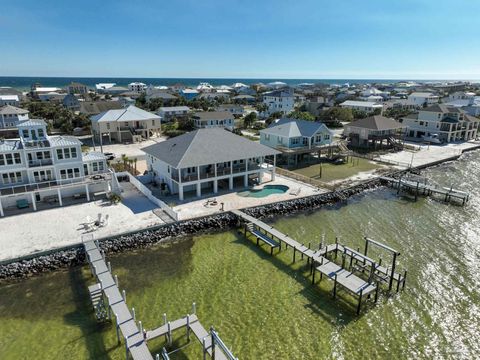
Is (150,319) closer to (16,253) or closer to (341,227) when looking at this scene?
(16,253)

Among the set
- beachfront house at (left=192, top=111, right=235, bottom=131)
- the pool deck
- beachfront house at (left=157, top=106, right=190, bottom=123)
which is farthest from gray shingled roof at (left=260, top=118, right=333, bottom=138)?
beachfront house at (left=157, top=106, right=190, bottom=123)

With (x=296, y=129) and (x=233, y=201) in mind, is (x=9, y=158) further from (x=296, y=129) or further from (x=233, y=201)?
(x=296, y=129)

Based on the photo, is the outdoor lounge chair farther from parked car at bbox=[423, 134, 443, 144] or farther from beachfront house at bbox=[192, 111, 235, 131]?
parked car at bbox=[423, 134, 443, 144]

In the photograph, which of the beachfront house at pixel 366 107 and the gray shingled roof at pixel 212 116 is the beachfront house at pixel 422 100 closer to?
the beachfront house at pixel 366 107

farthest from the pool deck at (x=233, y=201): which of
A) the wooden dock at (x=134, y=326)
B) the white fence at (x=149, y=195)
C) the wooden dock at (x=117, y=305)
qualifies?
the wooden dock at (x=134, y=326)

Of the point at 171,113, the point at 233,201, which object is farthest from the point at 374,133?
the point at 171,113

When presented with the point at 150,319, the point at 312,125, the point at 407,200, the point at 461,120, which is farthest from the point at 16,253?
the point at 461,120
